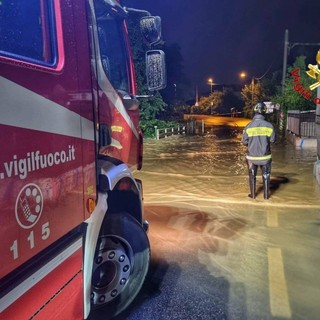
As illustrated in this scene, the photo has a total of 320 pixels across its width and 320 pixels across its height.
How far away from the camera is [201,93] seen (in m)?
92.9

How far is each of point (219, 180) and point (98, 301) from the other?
6.30 m

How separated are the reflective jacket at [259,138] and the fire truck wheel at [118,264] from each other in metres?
4.10

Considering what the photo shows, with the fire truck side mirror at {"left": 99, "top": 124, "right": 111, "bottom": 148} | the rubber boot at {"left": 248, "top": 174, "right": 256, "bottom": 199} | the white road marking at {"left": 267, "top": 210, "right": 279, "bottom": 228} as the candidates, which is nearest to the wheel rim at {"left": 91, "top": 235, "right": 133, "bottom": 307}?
the fire truck side mirror at {"left": 99, "top": 124, "right": 111, "bottom": 148}

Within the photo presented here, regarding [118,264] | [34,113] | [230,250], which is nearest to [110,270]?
[118,264]

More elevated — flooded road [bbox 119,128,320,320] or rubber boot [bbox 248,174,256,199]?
rubber boot [bbox 248,174,256,199]

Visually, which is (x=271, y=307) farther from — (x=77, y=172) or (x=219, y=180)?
(x=219, y=180)

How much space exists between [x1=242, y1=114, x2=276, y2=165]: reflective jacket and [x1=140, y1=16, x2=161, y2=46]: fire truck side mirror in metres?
3.45

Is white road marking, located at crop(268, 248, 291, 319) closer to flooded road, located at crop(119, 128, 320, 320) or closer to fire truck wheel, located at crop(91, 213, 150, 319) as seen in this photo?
flooded road, located at crop(119, 128, 320, 320)

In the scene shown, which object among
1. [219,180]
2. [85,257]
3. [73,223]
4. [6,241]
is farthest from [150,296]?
[219,180]

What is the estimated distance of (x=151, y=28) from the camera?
12.4ft

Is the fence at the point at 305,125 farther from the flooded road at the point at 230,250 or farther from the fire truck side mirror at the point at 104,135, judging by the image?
the fire truck side mirror at the point at 104,135

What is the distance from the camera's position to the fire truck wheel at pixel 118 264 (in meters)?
3.00

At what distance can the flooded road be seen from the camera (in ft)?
11.1

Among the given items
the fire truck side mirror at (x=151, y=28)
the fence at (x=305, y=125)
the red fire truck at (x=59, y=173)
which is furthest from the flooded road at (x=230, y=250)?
the fence at (x=305, y=125)
